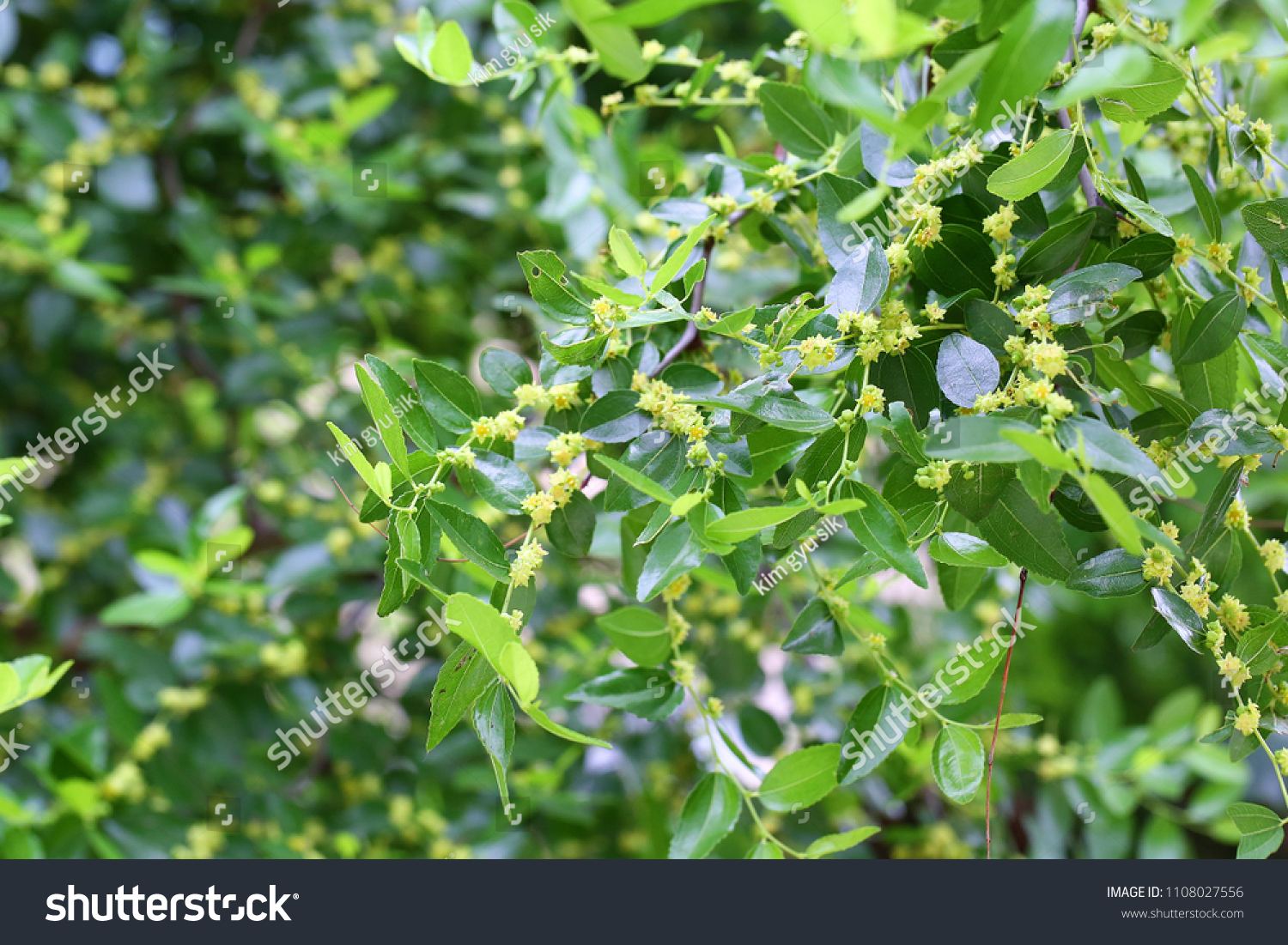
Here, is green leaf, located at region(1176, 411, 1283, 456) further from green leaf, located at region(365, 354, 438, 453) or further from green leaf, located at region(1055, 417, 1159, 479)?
green leaf, located at region(365, 354, 438, 453)

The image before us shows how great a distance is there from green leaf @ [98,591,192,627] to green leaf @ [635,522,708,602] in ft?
2.15

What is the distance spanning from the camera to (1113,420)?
1.51 feet

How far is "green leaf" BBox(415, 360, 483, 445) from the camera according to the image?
1.58ft

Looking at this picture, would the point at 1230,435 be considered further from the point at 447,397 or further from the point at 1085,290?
the point at 447,397

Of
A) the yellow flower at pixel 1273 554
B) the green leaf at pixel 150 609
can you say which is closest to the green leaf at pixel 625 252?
the yellow flower at pixel 1273 554

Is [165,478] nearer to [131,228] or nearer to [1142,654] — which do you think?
[131,228]

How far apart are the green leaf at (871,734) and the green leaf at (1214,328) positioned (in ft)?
0.74

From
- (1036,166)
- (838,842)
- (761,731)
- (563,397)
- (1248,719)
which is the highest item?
(1036,166)

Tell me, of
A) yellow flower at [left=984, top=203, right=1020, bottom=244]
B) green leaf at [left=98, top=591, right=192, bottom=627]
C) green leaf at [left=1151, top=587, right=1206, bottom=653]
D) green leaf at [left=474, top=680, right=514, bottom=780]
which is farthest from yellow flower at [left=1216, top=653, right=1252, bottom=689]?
green leaf at [left=98, top=591, right=192, bottom=627]

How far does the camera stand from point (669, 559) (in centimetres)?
41

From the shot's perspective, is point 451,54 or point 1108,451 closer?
point 1108,451

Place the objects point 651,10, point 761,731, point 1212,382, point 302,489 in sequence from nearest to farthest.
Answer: point 651,10
point 1212,382
point 761,731
point 302,489

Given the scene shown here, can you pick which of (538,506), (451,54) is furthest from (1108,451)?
(451,54)

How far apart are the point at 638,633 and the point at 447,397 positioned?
0.18m
